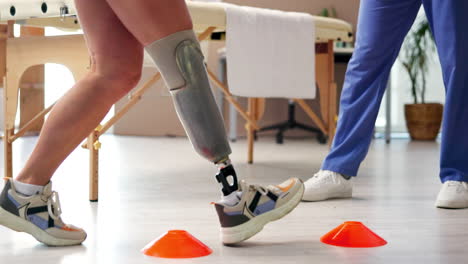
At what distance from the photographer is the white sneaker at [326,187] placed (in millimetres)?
1930

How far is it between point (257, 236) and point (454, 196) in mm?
711

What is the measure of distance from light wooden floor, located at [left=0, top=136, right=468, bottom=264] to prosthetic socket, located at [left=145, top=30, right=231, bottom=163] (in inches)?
9.1

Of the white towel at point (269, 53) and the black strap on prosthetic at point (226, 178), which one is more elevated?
the white towel at point (269, 53)

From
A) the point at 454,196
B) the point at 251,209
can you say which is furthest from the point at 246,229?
the point at 454,196

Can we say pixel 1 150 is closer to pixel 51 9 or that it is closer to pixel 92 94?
pixel 51 9

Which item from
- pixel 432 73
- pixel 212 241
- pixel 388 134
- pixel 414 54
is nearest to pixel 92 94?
pixel 212 241

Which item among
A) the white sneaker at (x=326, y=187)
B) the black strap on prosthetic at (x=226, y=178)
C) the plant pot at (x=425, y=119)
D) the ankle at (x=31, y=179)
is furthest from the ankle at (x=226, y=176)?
the plant pot at (x=425, y=119)

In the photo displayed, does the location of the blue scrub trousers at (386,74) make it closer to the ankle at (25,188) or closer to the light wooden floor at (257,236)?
the light wooden floor at (257,236)

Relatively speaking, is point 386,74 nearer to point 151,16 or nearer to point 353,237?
point 353,237

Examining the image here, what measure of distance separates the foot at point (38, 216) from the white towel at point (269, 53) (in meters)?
1.15

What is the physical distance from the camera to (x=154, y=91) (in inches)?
206

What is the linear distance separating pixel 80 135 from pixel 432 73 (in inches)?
188

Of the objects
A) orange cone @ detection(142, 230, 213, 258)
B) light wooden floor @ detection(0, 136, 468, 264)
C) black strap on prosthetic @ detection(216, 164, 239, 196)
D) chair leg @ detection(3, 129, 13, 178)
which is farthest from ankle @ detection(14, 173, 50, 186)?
chair leg @ detection(3, 129, 13, 178)

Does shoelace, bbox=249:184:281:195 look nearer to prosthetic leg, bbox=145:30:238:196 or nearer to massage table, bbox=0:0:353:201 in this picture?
prosthetic leg, bbox=145:30:238:196
